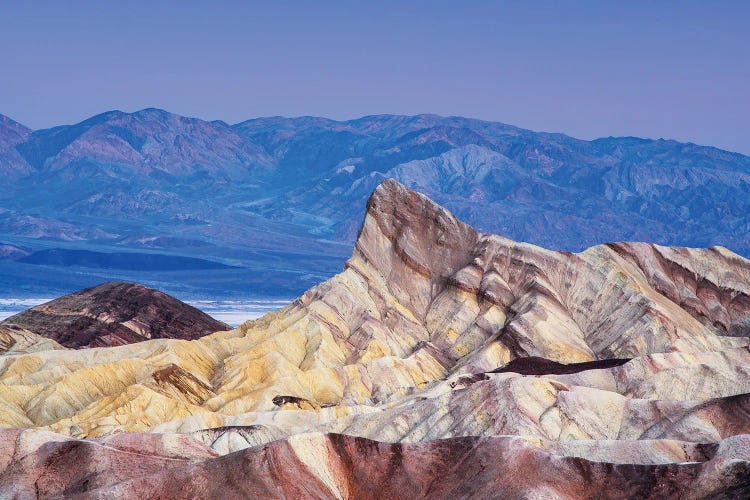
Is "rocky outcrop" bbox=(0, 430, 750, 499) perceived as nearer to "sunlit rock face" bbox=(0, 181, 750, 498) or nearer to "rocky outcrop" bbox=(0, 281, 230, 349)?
"sunlit rock face" bbox=(0, 181, 750, 498)

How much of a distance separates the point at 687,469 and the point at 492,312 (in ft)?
153

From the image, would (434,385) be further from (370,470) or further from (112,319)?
(112,319)

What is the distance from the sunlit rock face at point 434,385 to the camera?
50469mm

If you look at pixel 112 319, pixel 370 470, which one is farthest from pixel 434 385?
pixel 112 319

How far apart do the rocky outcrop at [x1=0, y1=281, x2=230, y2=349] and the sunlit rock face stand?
8757mm

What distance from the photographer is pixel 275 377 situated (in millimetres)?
80750

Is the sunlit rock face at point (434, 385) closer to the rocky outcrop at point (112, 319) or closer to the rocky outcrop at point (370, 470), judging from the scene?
the rocky outcrop at point (370, 470)

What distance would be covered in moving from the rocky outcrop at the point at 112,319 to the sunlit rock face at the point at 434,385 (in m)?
8.76

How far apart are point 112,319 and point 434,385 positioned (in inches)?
2322

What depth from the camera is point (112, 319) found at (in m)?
128

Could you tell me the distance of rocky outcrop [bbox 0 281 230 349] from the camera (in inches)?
4811

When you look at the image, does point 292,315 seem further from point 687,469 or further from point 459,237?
point 687,469

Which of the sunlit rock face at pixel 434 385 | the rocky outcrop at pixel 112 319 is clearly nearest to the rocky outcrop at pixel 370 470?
the sunlit rock face at pixel 434 385

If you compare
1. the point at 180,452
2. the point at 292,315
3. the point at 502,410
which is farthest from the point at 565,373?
the point at 180,452
